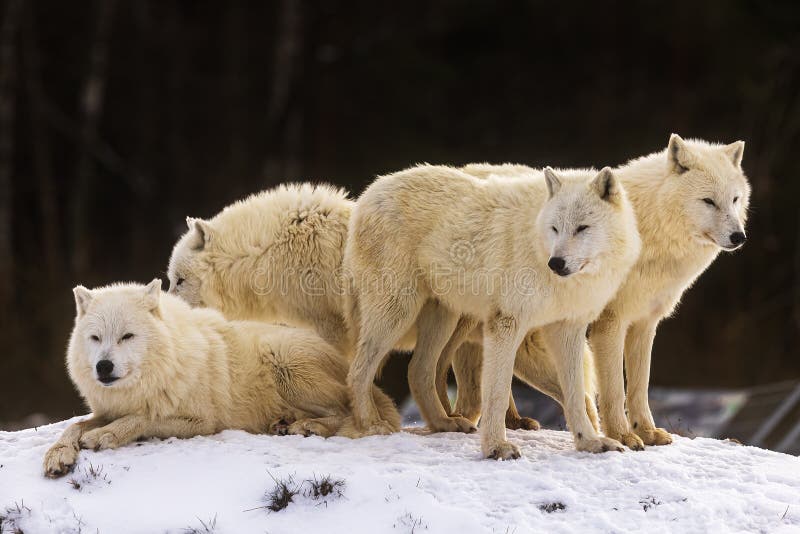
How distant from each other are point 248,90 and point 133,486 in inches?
457

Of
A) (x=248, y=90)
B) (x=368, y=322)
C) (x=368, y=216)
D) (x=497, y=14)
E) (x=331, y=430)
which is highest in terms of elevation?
(x=497, y=14)

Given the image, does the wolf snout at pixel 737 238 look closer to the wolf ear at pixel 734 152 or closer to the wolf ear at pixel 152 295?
the wolf ear at pixel 734 152

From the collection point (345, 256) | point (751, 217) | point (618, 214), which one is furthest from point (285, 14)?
point (618, 214)

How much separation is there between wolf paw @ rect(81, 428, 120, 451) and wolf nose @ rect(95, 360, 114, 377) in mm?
398

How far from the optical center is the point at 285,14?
1666 centimetres

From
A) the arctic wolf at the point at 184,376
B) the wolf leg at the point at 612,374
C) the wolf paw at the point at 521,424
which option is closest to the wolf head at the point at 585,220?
the wolf leg at the point at 612,374

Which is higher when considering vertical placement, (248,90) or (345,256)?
(248,90)

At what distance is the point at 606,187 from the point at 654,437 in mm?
1911

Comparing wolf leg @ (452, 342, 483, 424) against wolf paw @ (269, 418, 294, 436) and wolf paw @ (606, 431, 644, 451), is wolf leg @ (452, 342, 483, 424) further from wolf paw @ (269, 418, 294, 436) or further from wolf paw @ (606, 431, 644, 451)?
wolf paw @ (269, 418, 294, 436)

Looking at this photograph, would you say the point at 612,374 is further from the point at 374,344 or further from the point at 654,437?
the point at 374,344

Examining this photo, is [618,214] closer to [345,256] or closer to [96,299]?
[345,256]

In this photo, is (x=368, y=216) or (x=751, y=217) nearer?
(x=368, y=216)

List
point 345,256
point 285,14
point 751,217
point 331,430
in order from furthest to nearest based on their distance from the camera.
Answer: point 285,14, point 751,217, point 345,256, point 331,430

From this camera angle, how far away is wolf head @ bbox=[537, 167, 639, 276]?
20.2 ft
